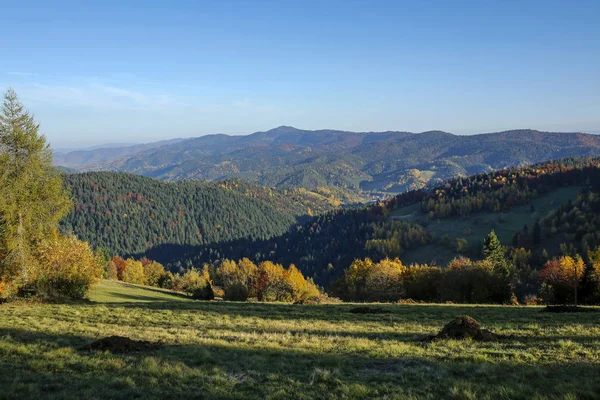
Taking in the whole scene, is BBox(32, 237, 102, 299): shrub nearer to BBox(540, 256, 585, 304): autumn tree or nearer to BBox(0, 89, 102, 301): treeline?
BBox(0, 89, 102, 301): treeline

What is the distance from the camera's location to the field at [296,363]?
9.99m

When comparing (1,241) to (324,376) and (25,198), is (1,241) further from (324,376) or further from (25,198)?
(324,376)

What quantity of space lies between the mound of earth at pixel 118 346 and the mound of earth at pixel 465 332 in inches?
525

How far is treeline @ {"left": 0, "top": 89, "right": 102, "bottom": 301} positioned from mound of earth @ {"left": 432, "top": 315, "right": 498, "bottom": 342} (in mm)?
32783

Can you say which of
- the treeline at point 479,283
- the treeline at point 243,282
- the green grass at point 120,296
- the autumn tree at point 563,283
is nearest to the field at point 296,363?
the green grass at point 120,296

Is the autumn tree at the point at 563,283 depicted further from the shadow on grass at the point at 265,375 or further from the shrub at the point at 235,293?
the shadow on grass at the point at 265,375

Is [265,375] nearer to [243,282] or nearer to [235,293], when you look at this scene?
[235,293]

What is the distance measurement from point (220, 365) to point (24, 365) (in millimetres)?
6408

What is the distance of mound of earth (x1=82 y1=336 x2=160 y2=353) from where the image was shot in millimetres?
14930

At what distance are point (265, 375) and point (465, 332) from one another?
10.7 m

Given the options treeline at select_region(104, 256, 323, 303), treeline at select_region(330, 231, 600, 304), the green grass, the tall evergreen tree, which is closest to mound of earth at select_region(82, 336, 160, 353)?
the tall evergreen tree

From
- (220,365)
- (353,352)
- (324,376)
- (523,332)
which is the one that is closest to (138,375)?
(220,365)

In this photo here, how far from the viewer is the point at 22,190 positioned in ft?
99.9

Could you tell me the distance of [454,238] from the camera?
190500 mm
